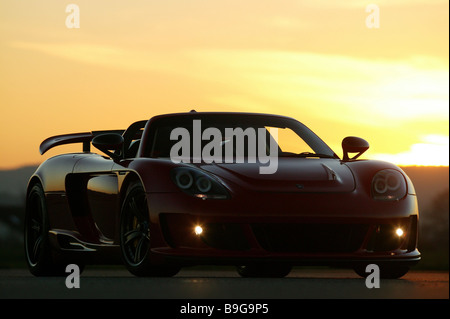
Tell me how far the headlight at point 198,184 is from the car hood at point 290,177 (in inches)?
4.5

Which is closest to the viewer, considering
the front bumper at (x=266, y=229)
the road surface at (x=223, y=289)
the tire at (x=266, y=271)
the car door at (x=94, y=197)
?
A: the road surface at (x=223, y=289)

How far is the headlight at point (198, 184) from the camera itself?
746 cm

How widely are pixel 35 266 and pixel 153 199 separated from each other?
9.30 ft

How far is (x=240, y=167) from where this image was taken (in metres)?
7.89

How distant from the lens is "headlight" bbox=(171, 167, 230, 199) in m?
7.46

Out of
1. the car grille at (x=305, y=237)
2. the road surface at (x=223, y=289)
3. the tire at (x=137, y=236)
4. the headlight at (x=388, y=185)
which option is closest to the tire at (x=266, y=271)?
the road surface at (x=223, y=289)

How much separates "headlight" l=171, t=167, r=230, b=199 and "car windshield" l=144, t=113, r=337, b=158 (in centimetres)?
76

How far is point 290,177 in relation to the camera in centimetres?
776

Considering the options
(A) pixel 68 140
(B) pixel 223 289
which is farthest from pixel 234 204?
(A) pixel 68 140

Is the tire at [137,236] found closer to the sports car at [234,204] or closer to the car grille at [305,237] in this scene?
the sports car at [234,204]

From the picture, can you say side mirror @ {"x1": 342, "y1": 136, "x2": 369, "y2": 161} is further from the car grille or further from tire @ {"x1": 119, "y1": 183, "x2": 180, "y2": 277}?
tire @ {"x1": 119, "y1": 183, "x2": 180, "y2": 277}

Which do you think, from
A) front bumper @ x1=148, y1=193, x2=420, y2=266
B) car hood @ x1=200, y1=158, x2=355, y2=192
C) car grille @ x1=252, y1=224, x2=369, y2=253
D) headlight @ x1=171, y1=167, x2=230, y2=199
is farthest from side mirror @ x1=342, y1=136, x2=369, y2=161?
headlight @ x1=171, y1=167, x2=230, y2=199

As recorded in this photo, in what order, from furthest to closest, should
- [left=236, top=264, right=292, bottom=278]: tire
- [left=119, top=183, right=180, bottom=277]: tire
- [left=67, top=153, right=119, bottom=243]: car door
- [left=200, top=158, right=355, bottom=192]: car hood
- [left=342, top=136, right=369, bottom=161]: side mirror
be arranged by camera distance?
[left=236, top=264, right=292, bottom=278]: tire → [left=342, top=136, right=369, bottom=161]: side mirror → [left=67, top=153, right=119, bottom=243]: car door → [left=119, top=183, right=180, bottom=277]: tire → [left=200, top=158, right=355, bottom=192]: car hood

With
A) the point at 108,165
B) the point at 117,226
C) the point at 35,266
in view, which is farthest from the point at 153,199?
the point at 35,266
